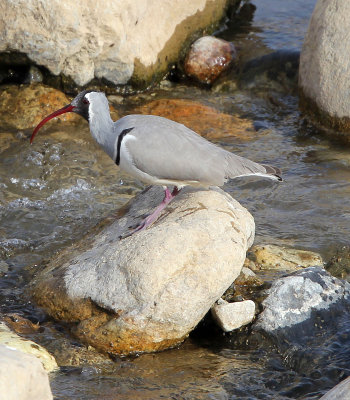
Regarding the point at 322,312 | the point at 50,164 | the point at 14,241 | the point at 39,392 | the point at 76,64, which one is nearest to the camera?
the point at 39,392

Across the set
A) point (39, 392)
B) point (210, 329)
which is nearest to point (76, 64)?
point (210, 329)

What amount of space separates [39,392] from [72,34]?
6625 millimetres

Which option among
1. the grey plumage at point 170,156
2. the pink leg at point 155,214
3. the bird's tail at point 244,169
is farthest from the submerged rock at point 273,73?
the pink leg at point 155,214

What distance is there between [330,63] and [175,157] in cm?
419

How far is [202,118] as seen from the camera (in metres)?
9.92

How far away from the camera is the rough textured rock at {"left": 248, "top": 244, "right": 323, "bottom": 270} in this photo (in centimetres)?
670

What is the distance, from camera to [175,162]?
602 cm

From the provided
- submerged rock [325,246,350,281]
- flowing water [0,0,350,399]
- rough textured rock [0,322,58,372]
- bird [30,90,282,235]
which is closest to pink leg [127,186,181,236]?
bird [30,90,282,235]

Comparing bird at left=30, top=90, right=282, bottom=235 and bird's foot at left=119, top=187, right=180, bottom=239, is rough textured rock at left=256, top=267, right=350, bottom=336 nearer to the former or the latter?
→ bird at left=30, top=90, right=282, bottom=235

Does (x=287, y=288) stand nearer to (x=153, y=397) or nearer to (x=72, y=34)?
(x=153, y=397)

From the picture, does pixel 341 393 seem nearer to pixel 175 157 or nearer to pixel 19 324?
pixel 175 157

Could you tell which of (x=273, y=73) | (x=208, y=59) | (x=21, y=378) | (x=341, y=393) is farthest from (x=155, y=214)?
(x=273, y=73)

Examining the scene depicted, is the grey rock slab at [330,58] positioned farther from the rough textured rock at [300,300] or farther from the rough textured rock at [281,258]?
the rough textured rock at [300,300]

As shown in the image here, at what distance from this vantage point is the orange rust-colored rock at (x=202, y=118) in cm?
970
